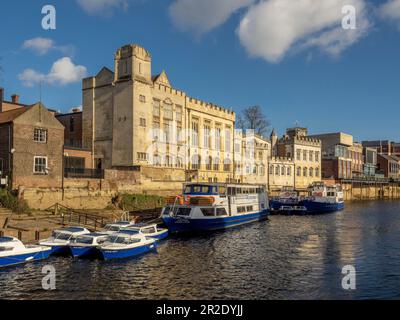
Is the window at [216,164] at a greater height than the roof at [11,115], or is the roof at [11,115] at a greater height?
the roof at [11,115]

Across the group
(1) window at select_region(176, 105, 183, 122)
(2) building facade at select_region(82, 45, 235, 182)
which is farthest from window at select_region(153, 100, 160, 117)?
(1) window at select_region(176, 105, 183, 122)

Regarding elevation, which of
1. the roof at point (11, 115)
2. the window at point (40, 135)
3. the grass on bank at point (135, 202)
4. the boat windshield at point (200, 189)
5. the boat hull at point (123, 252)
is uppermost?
the roof at point (11, 115)

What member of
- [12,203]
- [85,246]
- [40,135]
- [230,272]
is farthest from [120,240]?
[40,135]

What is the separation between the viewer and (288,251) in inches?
1399

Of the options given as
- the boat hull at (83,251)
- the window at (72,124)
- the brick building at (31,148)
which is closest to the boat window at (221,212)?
the boat hull at (83,251)

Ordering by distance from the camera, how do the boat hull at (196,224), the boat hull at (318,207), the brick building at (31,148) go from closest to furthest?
the boat hull at (196,224)
the brick building at (31,148)
the boat hull at (318,207)

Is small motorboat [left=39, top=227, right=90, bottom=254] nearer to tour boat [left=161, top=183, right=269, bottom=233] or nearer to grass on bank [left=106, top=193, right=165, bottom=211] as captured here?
tour boat [left=161, top=183, right=269, bottom=233]

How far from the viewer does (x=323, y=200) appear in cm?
7988

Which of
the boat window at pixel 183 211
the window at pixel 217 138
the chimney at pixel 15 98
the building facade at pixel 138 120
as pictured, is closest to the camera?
the boat window at pixel 183 211

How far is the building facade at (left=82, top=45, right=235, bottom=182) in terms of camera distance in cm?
6219

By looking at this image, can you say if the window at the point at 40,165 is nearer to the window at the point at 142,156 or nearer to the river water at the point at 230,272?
the window at the point at 142,156

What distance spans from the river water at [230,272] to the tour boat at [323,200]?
33.0 m

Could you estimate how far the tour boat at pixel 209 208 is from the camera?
4431 cm

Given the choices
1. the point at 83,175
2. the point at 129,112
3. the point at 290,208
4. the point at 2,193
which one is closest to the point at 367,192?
the point at 290,208
